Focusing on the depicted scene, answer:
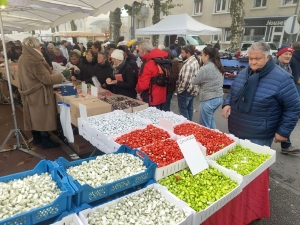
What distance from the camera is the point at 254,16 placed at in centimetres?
1934

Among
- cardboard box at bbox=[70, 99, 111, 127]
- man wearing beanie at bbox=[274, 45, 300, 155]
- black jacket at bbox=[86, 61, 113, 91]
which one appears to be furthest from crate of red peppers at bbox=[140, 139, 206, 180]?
man wearing beanie at bbox=[274, 45, 300, 155]

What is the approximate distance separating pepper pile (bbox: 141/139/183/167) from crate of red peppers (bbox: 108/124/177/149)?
157 millimetres

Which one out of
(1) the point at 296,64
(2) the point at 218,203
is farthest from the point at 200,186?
(1) the point at 296,64

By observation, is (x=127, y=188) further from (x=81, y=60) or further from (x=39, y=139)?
(x=81, y=60)

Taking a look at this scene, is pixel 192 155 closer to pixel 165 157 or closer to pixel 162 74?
pixel 165 157

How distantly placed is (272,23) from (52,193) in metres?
21.5

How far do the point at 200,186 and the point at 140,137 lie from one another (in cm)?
85

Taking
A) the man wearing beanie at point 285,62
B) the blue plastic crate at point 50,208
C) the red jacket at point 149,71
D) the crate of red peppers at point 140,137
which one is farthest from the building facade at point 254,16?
the blue plastic crate at point 50,208

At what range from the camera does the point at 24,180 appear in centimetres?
161

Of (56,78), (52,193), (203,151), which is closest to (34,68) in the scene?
(56,78)

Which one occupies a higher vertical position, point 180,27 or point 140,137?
point 180,27

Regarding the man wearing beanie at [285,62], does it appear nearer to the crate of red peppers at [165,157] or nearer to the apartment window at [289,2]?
the crate of red peppers at [165,157]

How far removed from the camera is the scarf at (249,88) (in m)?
2.36

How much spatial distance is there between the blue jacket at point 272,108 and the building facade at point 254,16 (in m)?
18.7
